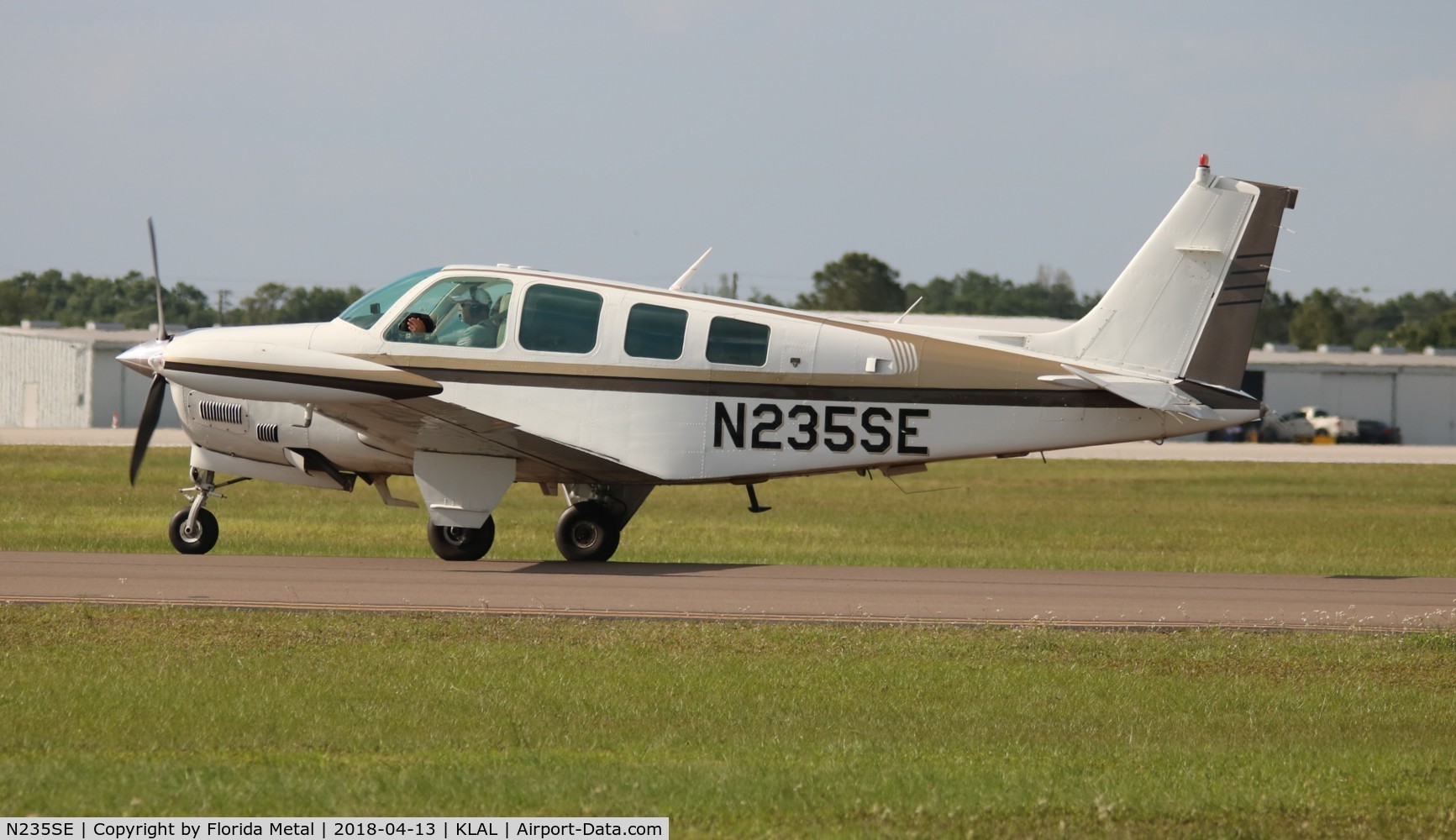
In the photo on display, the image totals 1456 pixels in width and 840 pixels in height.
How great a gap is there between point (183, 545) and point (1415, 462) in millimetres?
49980

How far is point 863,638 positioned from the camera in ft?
39.2

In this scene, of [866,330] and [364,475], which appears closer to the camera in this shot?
[866,330]

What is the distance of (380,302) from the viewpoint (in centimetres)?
1705

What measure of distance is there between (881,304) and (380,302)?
111609 mm

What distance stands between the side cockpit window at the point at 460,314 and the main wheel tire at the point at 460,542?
2081 mm

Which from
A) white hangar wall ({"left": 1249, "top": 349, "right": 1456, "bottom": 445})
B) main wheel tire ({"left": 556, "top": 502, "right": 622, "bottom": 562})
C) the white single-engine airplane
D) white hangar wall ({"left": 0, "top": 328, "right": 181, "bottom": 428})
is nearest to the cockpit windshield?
the white single-engine airplane

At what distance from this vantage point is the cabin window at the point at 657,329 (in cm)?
1639

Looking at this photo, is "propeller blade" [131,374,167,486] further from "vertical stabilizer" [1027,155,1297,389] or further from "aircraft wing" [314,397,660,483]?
"vertical stabilizer" [1027,155,1297,389]

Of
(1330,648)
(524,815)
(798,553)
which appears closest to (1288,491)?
(798,553)

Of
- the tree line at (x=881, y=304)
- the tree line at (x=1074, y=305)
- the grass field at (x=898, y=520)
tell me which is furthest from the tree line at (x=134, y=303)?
the grass field at (x=898, y=520)

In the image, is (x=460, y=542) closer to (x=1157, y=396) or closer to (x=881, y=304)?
(x=1157, y=396)

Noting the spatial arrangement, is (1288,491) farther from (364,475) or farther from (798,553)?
(364,475)

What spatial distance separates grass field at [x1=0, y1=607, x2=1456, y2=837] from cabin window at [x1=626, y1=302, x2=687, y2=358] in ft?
15.1

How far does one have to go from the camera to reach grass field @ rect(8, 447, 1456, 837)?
7.41 m
